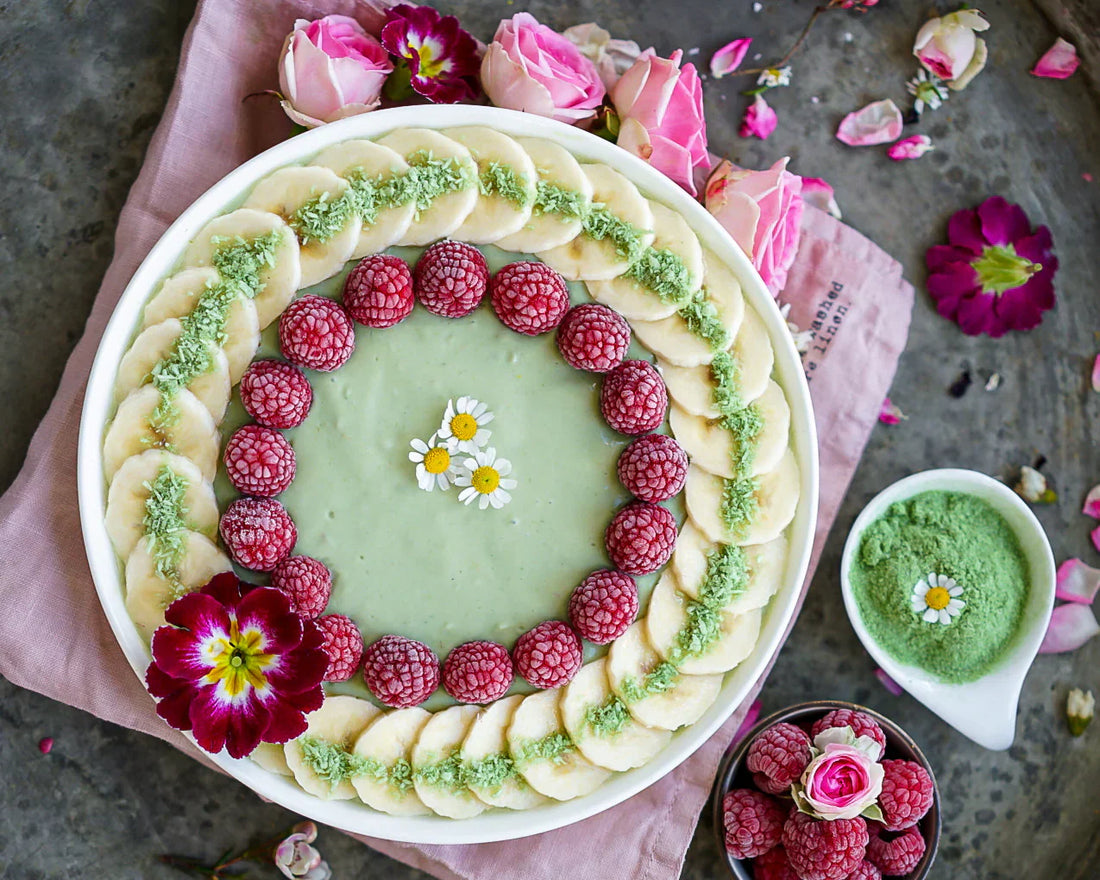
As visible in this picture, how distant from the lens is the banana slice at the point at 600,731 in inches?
69.8

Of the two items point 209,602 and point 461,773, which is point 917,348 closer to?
point 461,773

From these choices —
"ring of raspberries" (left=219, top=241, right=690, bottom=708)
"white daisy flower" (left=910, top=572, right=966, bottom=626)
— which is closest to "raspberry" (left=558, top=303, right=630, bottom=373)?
"ring of raspberries" (left=219, top=241, right=690, bottom=708)

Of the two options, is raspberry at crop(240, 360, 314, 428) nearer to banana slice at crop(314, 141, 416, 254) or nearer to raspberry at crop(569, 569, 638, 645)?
banana slice at crop(314, 141, 416, 254)

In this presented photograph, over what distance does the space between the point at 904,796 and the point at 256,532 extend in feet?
4.34

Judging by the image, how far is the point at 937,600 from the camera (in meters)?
1.99

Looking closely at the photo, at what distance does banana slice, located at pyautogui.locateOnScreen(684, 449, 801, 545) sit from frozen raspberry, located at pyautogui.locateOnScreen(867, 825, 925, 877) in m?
0.67

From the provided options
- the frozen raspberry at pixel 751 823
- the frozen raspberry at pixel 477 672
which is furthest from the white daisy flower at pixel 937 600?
the frozen raspberry at pixel 477 672

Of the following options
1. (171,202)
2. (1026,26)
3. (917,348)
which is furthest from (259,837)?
(1026,26)

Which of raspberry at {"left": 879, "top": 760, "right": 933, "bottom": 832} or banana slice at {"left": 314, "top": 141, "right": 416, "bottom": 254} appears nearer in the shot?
banana slice at {"left": 314, "top": 141, "right": 416, "bottom": 254}

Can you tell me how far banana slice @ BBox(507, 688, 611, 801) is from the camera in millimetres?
1764

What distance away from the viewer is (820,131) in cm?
218

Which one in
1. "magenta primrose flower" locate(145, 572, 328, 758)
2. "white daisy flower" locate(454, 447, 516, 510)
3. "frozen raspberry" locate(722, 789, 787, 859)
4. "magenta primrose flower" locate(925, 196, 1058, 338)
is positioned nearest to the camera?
"magenta primrose flower" locate(145, 572, 328, 758)

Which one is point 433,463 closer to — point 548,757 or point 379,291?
point 379,291

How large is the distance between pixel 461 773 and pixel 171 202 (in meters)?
1.25
